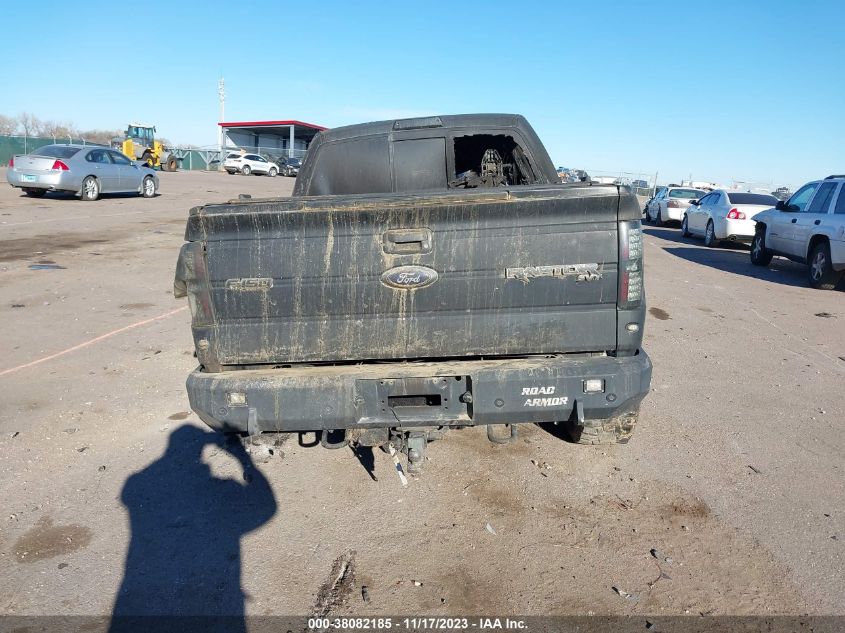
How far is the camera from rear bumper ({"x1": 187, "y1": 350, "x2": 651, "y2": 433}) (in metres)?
3.28

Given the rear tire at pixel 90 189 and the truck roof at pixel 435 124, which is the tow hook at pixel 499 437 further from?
the rear tire at pixel 90 189

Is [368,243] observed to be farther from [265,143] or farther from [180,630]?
[265,143]

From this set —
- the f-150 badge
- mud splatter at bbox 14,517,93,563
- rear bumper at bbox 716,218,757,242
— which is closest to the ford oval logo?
the f-150 badge

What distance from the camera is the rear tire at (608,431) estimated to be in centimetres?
418

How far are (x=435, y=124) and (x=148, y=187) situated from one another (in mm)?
19906

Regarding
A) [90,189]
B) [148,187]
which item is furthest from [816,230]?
[148,187]

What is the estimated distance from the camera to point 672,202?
77.1 feet

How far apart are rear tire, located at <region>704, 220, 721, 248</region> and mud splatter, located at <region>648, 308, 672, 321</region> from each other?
9.44 m

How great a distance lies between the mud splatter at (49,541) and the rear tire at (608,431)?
3.03 m

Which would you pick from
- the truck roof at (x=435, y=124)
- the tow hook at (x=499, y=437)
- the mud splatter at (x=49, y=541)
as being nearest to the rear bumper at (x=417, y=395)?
the tow hook at (x=499, y=437)

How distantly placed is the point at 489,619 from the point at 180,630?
1.35m

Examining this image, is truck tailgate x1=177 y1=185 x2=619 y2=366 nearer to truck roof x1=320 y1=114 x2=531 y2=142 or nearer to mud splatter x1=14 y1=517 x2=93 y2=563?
mud splatter x1=14 y1=517 x2=93 y2=563

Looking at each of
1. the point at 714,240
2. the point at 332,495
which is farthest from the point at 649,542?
the point at 714,240

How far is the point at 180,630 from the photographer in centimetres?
277
